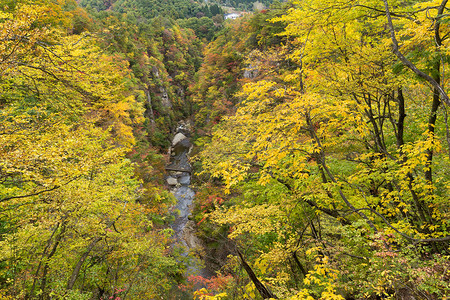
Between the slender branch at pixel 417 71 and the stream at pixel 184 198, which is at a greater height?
the slender branch at pixel 417 71

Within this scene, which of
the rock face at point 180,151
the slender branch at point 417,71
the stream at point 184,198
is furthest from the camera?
the rock face at point 180,151

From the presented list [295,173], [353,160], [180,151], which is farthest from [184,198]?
[295,173]

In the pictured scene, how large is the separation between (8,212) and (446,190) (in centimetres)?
1187

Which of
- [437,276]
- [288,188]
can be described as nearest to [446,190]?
[437,276]

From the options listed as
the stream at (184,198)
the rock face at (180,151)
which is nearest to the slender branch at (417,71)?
the stream at (184,198)

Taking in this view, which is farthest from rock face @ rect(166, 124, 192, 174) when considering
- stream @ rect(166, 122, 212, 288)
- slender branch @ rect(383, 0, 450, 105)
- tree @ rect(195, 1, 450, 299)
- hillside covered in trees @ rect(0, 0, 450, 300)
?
slender branch @ rect(383, 0, 450, 105)

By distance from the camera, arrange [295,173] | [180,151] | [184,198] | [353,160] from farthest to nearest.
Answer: [180,151] < [184,198] < [353,160] < [295,173]

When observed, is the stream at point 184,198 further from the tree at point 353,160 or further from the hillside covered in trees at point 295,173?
the tree at point 353,160

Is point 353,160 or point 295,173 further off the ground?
point 295,173

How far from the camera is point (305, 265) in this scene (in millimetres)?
7758

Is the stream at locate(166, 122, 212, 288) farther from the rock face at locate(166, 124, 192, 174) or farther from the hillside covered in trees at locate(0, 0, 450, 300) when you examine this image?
the hillside covered in trees at locate(0, 0, 450, 300)

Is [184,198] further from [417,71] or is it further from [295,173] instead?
[417,71]

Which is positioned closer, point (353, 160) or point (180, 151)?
point (353, 160)

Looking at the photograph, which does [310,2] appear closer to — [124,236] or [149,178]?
[124,236]
